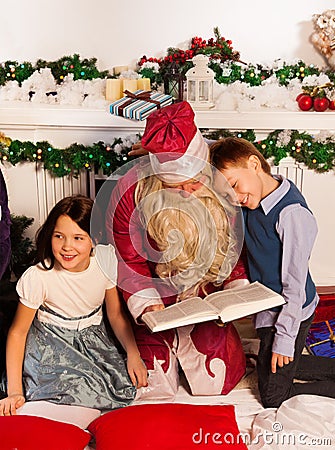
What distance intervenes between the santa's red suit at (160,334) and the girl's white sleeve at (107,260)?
0.02 metres

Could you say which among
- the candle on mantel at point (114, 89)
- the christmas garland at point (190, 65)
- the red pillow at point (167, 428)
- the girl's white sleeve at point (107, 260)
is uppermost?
the christmas garland at point (190, 65)

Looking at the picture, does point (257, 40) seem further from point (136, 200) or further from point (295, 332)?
point (295, 332)

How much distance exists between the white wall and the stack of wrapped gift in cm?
41

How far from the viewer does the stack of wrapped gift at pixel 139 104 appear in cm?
282

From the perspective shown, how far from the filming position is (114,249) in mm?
2270

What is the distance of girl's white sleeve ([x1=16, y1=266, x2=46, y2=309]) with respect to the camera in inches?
85.7

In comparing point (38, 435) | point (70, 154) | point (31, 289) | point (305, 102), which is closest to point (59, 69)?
point (70, 154)

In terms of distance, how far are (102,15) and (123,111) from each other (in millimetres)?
673

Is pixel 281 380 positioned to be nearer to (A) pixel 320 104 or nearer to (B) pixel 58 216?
(B) pixel 58 216

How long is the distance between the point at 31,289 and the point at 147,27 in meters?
1.66

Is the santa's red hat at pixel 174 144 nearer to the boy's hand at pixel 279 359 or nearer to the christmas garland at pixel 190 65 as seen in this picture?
the boy's hand at pixel 279 359

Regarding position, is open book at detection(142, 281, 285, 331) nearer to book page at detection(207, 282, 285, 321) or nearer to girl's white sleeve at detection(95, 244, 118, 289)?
book page at detection(207, 282, 285, 321)

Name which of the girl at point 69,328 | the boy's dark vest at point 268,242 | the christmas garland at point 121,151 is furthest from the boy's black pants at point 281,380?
the christmas garland at point 121,151

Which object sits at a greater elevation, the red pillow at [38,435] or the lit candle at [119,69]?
the lit candle at [119,69]
